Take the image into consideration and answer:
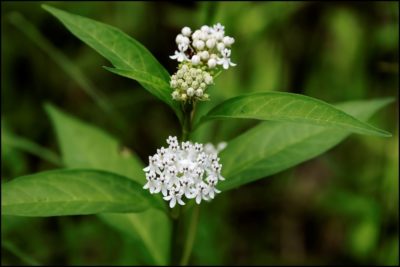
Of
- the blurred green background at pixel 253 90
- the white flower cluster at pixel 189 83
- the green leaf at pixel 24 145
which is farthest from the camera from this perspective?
the blurred green background at pixel 253 90

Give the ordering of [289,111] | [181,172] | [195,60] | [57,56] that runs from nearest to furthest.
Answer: [289,111] → [181,172] → [195,60] → [57,56]

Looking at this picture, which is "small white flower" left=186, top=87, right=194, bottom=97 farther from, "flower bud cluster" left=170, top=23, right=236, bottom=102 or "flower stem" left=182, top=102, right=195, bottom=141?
"flower stem" left=182, top=102, right=195, bottom=141

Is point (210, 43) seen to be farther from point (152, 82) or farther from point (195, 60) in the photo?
point (152, 82)

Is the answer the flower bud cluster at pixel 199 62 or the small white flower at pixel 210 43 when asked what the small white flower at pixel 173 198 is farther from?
the small white flower at pixel 210 43

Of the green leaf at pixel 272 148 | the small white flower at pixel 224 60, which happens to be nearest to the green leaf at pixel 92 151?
the green leaf at pixel 272 148

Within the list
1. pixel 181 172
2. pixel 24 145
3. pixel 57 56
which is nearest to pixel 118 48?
pixel 181 172

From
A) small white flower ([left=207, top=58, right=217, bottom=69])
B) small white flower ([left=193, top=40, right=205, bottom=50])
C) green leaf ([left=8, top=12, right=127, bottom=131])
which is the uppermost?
green leaf ([left=8, top=12, right=127, bottom=131])

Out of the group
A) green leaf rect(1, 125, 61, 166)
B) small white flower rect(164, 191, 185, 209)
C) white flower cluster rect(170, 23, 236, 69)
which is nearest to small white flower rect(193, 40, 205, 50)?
white flower cluster rect(170, 23, 236, 69)
